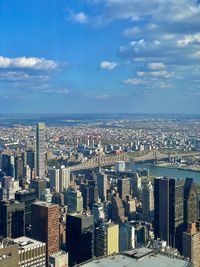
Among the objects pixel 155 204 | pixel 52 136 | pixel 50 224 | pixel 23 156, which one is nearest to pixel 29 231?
pixel 50 224

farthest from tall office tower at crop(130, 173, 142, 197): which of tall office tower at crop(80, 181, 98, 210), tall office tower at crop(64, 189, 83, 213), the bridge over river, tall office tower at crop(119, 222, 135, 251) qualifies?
tall office tower at crop(119, 222, 135, 251)

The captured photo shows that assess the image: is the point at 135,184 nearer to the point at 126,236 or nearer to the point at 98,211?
the point at 98,211

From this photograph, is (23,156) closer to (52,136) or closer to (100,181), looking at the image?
(52,136)

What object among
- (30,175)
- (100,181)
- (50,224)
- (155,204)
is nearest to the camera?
(50,224)

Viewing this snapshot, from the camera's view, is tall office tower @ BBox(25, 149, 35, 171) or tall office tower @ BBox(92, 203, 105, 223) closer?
tall office tower @ BBox(92, 203, 105, 223)

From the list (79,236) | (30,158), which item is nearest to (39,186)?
(30,158)

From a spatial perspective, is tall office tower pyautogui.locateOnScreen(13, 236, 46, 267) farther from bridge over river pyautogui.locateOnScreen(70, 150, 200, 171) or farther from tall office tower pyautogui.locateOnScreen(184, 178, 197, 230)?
bridge over river pyautogui.locateOnScreen(70, 150, 200, 171)

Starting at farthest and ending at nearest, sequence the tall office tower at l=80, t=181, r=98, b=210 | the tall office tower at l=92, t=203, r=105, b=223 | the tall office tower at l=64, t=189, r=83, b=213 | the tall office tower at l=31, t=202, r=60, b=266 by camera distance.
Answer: the tall office tower at l=80, t=181, r=98, b=210, the tall office tower at l=64, t=189, r=83, b=213, the tall office tower at l=92, t=203, r=105, b=223, the tall office tower at l=31, t=202, r=60, b=266
